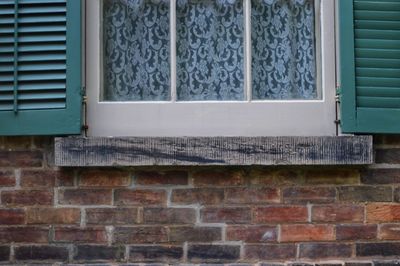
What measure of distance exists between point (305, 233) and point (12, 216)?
129cm

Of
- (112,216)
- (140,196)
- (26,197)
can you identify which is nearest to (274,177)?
(140,196)

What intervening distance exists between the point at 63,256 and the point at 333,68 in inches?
57.2

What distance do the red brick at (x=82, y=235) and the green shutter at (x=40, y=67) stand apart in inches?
16.9

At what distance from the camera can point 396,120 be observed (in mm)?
3244

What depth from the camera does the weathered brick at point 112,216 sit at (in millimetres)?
3271

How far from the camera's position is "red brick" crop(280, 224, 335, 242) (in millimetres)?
3270

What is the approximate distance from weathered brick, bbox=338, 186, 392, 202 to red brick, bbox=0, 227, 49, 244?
1317 millimetres

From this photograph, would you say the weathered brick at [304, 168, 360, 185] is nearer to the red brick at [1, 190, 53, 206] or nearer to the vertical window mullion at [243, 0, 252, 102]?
the vertical window mullion at [243, 0, 252, 102]

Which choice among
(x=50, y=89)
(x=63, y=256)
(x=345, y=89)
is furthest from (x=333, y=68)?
(x=63, y=256)

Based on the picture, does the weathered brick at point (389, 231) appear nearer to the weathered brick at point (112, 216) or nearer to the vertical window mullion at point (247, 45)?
the vertical window mullion at point (247, 45)

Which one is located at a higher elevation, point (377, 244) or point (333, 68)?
point (333, 68)

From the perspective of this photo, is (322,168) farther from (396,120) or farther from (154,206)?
(154,206)

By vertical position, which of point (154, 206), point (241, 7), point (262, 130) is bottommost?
point (154, 206)

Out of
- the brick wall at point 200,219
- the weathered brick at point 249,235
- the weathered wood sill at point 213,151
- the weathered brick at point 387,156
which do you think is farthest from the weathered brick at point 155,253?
the weathered brick at point 387,156
